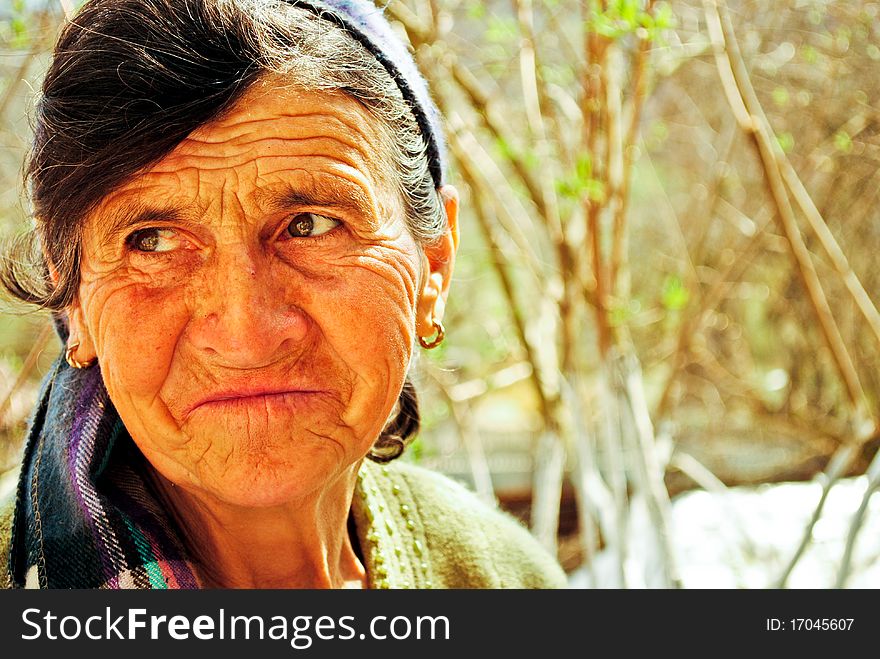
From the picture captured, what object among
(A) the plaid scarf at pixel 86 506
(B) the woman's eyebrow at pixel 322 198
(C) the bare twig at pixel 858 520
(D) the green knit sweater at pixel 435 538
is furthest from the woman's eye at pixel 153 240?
(C) the bare twig at pixel 858 520

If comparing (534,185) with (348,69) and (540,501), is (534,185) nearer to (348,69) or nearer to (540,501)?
(540,501)

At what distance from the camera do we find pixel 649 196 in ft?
14.4

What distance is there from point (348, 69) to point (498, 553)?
99 centimetres

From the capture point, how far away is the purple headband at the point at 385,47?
1187 mm

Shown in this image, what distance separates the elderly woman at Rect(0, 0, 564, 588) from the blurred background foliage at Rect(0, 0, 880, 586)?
0.92 ft

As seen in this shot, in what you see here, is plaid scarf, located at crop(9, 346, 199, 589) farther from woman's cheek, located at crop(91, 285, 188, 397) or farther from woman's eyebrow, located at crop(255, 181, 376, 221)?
woman's eyebrow, located at crop(255, 181, 376, 221)

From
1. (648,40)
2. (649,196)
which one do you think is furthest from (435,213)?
(649,196)

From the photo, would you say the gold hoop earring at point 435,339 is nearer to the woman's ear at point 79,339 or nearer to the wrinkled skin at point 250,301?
the wrinkled skin at point 250,301

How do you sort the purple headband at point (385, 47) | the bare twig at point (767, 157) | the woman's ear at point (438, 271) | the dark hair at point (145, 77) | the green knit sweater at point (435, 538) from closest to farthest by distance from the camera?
the dark hair at point (145, 77), the purple headband at point (385, 47), the woman's ear at point (438, 271), the green knit sweater at point (435, 538), the bare twig at point (767, 157)

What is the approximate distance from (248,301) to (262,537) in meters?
0.39

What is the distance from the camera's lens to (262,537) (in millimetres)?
1271

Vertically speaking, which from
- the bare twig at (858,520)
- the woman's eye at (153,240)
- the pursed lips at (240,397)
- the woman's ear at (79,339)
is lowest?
the bare twig at (858,520)

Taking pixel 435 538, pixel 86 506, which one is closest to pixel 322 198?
pixel 86 506

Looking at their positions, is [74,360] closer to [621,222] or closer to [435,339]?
[435,339]
